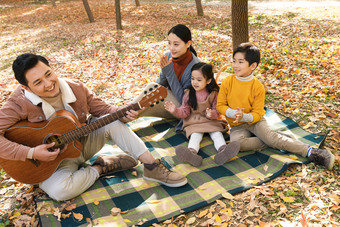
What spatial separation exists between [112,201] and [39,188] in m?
0.98

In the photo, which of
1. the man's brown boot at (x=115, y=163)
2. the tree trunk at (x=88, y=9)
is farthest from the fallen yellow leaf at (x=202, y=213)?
the tree trunk at (x=88, y=9)

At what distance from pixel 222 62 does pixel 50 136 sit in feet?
17.2

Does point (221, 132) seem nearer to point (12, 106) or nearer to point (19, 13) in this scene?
point (12, 106)

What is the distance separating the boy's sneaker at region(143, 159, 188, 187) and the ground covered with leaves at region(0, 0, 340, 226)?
41cm

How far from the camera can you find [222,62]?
7086 millimetres

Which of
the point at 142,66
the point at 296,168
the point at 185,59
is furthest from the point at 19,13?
the point at 296,168

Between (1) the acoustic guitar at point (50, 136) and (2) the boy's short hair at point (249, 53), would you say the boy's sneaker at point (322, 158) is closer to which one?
(2) the boy's short hair at point (249, 53)

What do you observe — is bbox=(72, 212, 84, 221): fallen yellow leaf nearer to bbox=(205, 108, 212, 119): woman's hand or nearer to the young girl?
the young girl

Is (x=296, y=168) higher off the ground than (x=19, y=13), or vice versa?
(x=19, y=13)

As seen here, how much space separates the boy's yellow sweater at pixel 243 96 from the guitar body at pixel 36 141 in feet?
6.49

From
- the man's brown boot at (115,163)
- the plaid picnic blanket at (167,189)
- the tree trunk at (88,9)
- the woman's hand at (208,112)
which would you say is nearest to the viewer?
the plaid picnic blanket at (167,189)

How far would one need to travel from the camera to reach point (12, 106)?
281cm

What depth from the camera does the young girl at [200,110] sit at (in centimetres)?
363

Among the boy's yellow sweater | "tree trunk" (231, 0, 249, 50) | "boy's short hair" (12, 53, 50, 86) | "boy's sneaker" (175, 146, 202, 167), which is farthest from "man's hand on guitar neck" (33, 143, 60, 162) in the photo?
"tree trunk" (231, 0, 249, 50)
